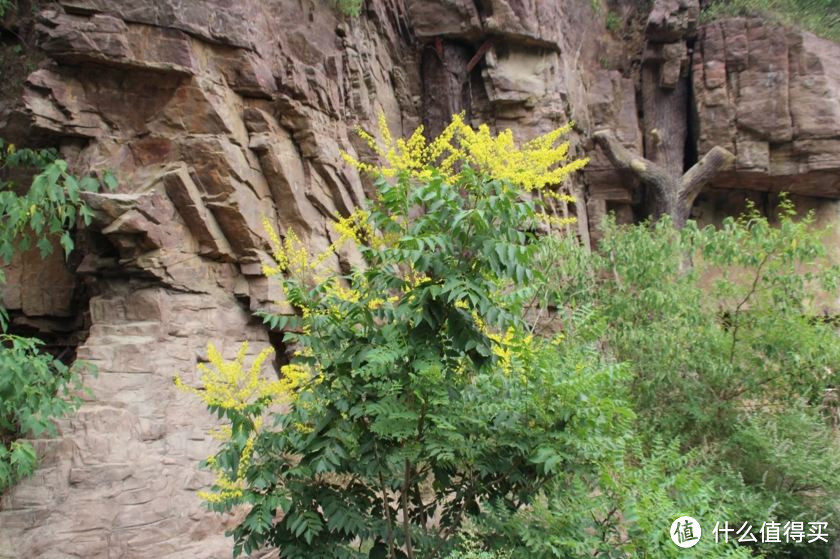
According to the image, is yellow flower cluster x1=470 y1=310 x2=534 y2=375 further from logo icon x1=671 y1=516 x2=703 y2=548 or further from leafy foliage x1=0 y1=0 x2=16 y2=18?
leafy foliage x1=0 y1=0 x2=16 y2=18

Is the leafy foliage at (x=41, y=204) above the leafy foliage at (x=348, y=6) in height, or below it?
below

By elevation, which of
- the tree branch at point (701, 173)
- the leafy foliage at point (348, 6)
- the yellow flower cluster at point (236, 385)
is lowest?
the yellow flower cluster at point (236, 385)

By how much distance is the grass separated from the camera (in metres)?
11.2

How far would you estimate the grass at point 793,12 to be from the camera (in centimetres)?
1124

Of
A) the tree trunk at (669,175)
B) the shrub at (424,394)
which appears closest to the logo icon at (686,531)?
the shrub at (424,394)

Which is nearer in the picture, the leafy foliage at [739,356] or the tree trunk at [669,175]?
the leafy foliage at [739,356]

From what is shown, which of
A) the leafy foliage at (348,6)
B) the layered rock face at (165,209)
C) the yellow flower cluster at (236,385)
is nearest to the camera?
the yellow flower cluster at (236,385)

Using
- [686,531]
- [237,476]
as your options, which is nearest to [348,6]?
[237,476]

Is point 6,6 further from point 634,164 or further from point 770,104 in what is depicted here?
point 770,104

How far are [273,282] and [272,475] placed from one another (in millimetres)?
3652

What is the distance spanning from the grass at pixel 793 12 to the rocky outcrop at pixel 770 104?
29 cm

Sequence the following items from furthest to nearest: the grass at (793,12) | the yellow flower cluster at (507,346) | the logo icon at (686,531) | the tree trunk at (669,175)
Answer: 1. the grass at (793,12)
2. the tree trunk at (669,175)
3. the yellow flower cluster at (507,346)
4. the logo icon at (686,531)

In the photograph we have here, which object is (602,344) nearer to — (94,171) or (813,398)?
(813,398)

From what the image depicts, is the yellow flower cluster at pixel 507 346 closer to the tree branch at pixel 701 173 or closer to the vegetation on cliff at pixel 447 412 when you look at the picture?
the vegetation on cliff at pixel 447 412
